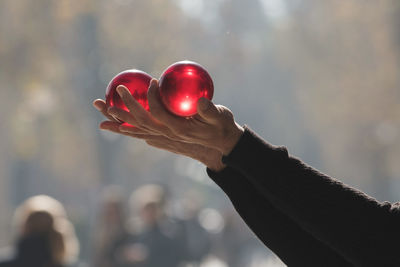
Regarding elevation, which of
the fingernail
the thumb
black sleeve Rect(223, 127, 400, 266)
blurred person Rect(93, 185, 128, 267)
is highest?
blurred person Rect(93, 185, 128, 267)

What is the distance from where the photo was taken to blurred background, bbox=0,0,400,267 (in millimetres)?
19578

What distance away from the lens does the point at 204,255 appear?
994cm

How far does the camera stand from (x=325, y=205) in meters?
1.77

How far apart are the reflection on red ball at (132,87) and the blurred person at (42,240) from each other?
4043 millimetres

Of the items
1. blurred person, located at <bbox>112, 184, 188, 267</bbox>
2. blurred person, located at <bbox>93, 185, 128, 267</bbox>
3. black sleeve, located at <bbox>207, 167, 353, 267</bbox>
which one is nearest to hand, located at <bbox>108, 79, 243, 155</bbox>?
black sleeve, located at <bbox>207, 167, 353, 267</bbox>

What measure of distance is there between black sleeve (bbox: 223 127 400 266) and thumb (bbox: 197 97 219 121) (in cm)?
10

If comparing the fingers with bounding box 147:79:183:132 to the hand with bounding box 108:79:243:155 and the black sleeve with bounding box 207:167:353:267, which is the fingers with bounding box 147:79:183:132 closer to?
the hand with bounding box 108:79:243:155

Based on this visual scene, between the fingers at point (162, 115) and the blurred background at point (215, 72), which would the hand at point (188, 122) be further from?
the blurred background at point (215, 72)

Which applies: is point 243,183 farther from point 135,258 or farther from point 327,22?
point 327,22

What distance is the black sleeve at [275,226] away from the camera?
6.61 ft

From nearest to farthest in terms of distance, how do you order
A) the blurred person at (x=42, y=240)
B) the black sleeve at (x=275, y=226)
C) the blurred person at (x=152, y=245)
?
the black sleeve at (x=275, y=226)
the blurred person at (x=42, y=240)
the blurred person at (x=152, y=245)

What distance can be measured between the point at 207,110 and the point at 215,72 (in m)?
21.6

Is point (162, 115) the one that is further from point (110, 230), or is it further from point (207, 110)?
point (110, 230)

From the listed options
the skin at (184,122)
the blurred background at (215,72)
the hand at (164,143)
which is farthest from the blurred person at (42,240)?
the blurred background at (215,72)
